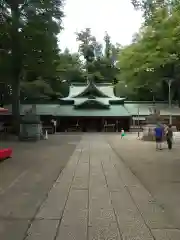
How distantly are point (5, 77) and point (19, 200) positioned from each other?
25.8 m

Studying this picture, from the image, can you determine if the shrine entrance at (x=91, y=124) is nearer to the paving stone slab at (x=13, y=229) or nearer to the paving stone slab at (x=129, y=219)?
the paving stone slab at (x=129, y=219)

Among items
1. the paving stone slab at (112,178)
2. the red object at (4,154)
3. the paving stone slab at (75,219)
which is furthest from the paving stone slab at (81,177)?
the red object at (4,154)

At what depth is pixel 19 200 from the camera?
7.13 meters

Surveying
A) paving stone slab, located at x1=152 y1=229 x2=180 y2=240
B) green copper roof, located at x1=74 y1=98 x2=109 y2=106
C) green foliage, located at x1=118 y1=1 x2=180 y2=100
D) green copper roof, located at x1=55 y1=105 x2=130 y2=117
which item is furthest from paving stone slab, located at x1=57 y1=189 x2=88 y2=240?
green copper roof, located at x1=74 y1=98 x2=109 y2=106

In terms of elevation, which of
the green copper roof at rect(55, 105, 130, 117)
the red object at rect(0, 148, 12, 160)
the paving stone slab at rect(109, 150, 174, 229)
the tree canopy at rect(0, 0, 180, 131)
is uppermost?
the tree canopy at rect(0, 0, 180, 131)

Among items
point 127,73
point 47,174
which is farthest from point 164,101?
point 47,174

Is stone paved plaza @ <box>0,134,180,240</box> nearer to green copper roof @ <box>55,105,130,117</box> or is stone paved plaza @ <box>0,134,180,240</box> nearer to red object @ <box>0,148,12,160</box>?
red object @ <box>0,148,12,160</box>

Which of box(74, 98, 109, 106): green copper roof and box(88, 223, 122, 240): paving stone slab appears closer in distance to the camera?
box(88, 223, 122, 240): paving stone slab

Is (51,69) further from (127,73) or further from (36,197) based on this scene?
(36,197)

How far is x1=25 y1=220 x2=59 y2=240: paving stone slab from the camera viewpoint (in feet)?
15.7

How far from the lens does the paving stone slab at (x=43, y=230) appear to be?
478 centimetres

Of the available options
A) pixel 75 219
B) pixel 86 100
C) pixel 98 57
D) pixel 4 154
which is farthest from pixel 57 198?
pixel 98 57

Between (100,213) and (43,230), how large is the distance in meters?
1.32

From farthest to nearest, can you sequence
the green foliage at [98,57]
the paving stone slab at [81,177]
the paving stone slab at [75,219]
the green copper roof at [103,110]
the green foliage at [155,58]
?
the green foliage at [98,57] → the green copper roof at [103,110] → the green foliage at [155,58] → the paving stone slab at [81,177] → the paving stone slab at [75,219]
